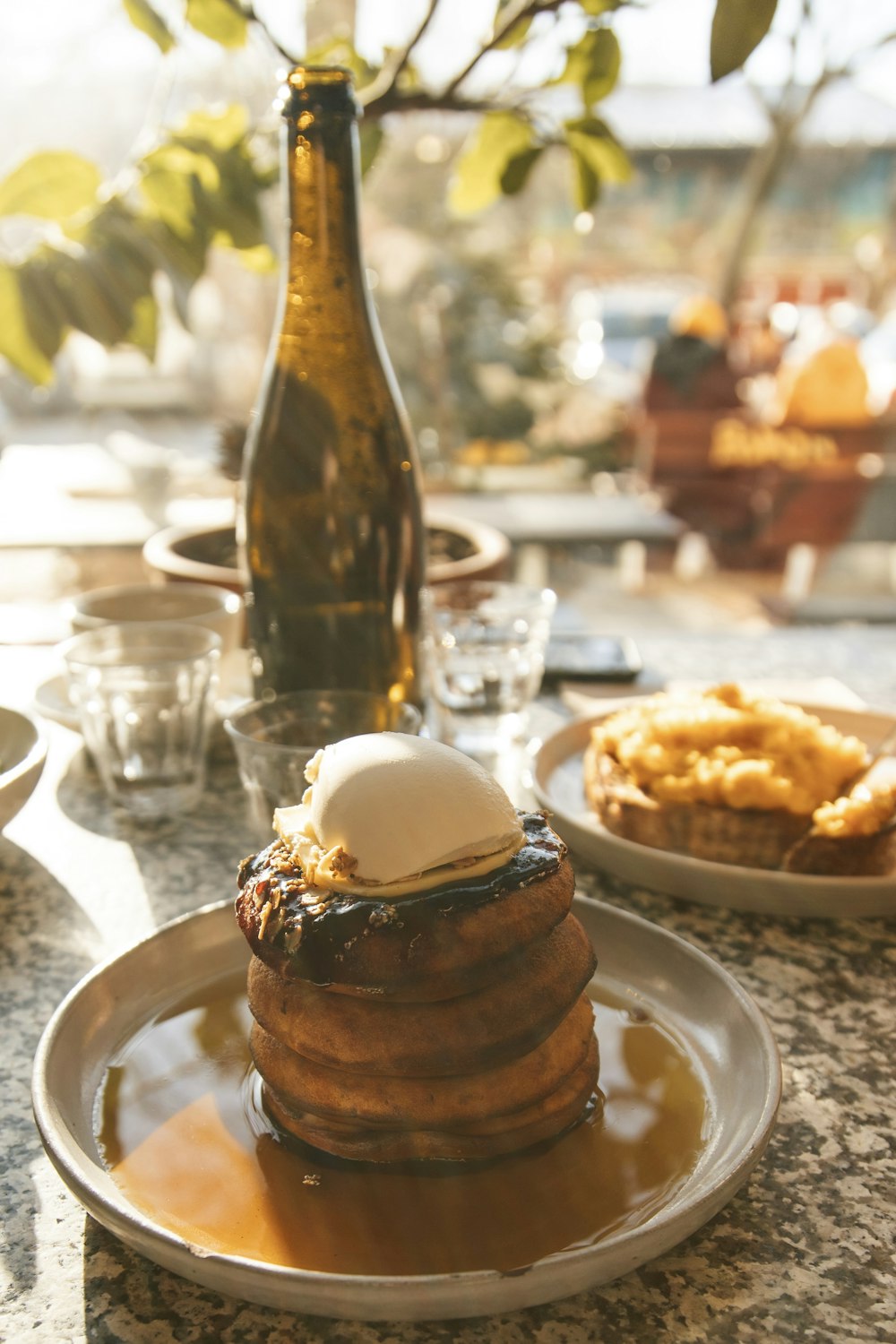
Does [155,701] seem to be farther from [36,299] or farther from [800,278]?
[800,278]

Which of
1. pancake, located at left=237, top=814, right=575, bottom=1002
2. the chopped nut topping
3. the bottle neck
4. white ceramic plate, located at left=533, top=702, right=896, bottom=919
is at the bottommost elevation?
white ceramic plate, located at left=533, top=702, right=896, bottom=919

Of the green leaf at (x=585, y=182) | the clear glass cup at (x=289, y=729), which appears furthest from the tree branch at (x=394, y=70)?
the clear glass cup at (x=289, y=729)

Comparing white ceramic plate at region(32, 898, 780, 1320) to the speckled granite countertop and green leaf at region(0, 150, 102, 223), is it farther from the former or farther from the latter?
green leaf at region(0, 150, 102, 223)

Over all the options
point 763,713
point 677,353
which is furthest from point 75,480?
point 763,713

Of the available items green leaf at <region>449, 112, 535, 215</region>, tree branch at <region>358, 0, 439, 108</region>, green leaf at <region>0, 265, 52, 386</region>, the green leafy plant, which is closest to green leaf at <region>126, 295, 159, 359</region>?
the green leafy plant

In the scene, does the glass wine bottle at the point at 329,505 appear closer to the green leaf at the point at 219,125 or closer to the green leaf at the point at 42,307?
the green leaf at the point at 42,307

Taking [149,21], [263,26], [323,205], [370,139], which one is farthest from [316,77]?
[370,139]

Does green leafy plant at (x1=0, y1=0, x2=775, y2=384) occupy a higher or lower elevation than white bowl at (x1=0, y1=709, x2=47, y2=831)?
higher
